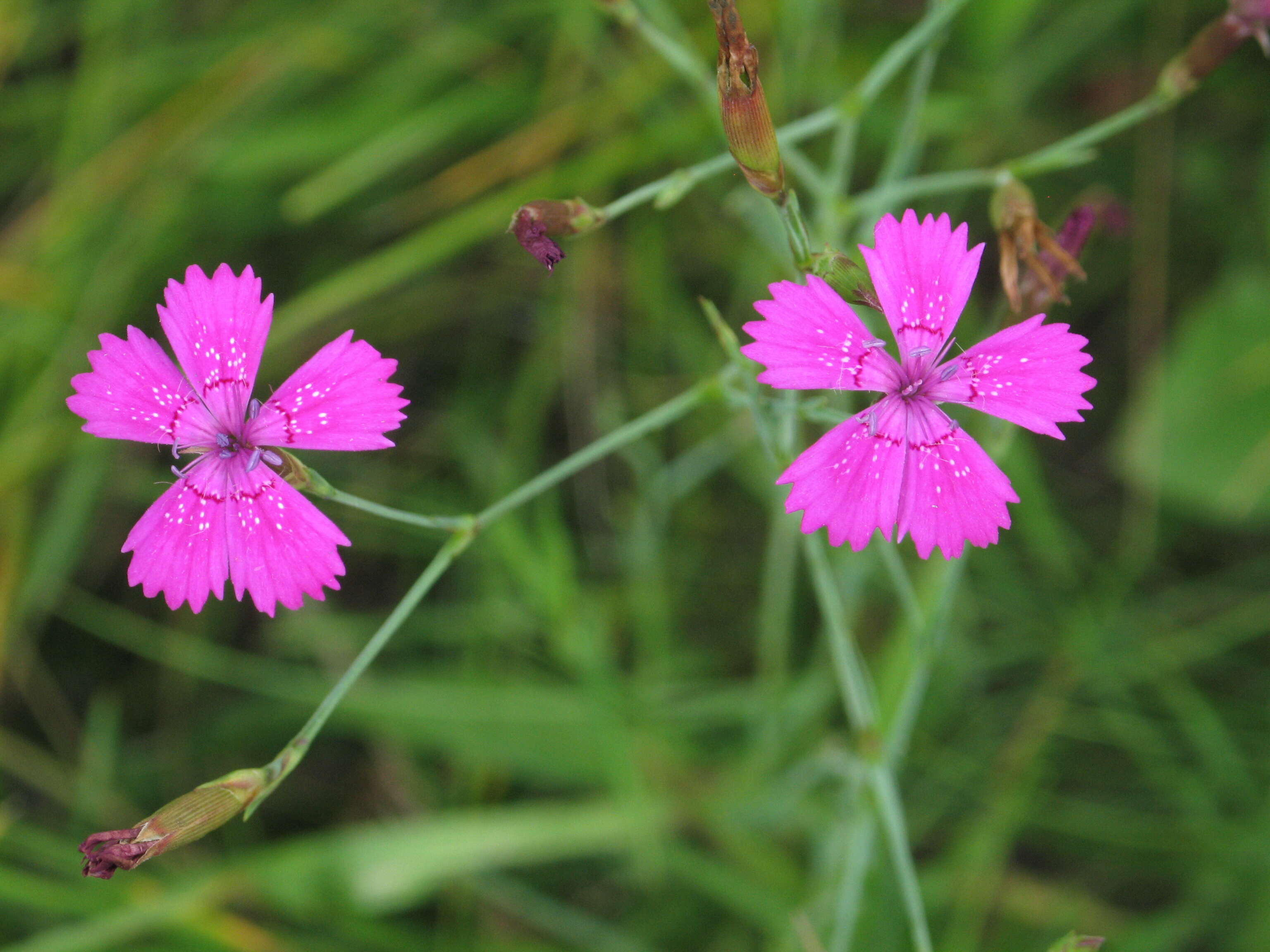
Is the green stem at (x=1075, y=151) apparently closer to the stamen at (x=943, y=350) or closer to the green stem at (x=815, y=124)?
the green stem at (x=815, y=124)

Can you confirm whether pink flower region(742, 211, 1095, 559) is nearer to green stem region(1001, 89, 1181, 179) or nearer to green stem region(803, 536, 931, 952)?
green stem region(803, 536, 931, 952)

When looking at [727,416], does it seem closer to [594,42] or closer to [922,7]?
[594,42]

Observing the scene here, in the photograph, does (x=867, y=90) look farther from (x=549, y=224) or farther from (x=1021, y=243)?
(x=549, y=224)

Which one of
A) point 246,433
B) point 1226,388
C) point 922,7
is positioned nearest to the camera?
point 246,433

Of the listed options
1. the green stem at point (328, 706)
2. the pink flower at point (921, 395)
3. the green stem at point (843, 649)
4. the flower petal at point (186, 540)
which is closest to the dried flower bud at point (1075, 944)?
the green stem at point (843, 649)

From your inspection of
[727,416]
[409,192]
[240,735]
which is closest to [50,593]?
[240,735]
